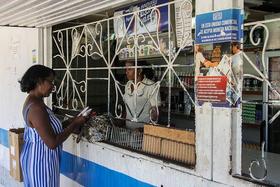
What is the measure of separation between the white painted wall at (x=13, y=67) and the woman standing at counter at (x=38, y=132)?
1520mm

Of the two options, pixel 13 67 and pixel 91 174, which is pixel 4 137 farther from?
pixel 91 174

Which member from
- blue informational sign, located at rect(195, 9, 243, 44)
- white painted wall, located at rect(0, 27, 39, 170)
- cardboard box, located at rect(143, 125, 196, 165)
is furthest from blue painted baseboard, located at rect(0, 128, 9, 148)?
blue informational sign, located at rect(195, 9, 243, 44)

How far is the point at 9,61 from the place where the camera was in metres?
5.16

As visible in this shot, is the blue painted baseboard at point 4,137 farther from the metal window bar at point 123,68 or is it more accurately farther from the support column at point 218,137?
the support column at point 218,137

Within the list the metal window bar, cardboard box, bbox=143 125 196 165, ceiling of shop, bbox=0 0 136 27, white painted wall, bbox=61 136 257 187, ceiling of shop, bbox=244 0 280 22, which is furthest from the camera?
ceiling of shop, bbox=244 0 280 22

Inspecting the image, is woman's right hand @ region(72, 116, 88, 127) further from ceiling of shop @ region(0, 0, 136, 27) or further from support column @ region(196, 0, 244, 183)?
support column @ region(196, 0, 244, 183)

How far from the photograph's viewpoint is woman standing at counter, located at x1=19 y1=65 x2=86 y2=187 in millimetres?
2797

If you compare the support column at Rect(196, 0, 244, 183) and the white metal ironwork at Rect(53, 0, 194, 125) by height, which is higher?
the white metal ironwork at Rect(53, 0, 194, 125)

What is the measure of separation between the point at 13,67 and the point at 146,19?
270 centimetres

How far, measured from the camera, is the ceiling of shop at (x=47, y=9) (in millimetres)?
3031

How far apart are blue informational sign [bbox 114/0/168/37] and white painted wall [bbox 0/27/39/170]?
1413mm

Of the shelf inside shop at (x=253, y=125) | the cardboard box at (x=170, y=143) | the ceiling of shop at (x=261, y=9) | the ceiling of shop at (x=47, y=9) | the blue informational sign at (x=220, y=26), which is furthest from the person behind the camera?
the shelf inside shop at (x=253, y=125)

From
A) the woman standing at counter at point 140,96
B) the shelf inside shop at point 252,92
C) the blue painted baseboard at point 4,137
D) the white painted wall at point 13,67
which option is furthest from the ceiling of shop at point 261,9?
the blue painted baseboard at point 4,137

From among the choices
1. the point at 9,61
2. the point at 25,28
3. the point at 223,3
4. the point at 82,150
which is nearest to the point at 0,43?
the point at 9,61
